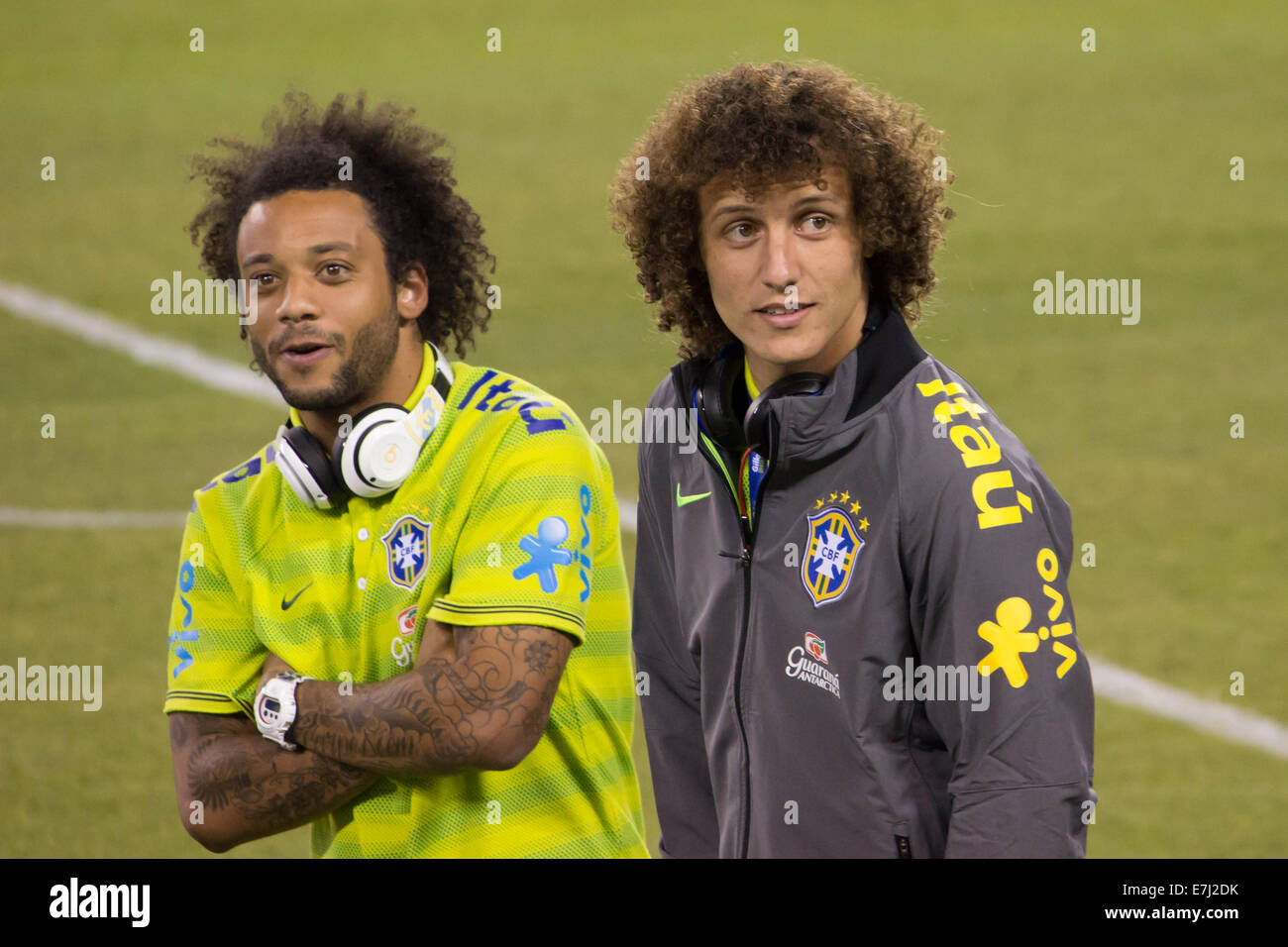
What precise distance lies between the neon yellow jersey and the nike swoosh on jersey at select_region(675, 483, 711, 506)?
191 mm

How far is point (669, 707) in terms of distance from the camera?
13.0 ft

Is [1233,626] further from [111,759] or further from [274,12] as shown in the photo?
[274,12]

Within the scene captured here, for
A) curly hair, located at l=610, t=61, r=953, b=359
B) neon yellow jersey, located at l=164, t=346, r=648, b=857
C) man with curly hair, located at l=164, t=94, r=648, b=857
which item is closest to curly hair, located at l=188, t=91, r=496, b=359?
man with curly hair, located at l=164, t=94, r=648, b=857

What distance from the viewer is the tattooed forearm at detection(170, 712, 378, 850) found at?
12.1ft

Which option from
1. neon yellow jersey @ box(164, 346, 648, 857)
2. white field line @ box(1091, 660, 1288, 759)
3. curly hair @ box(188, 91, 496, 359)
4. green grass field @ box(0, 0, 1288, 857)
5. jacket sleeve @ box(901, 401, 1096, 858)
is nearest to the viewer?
jacket sleeve @ box(901, 401, 1096, 858)

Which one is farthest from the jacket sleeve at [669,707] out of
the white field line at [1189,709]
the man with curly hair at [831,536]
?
the white field line at [1189,709]

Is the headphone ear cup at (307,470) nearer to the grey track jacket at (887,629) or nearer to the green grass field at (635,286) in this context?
the grey track jacket at (887,629)

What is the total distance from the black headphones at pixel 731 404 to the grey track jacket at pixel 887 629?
0.04 m

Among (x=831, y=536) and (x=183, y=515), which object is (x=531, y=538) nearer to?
(x=831, y=536)

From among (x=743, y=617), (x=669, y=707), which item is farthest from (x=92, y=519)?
(x=743, y=617)

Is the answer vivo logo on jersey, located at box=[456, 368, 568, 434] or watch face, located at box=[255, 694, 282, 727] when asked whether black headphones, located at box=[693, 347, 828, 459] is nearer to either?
vivo logo on jersey, located at box=[456, 368, 568, 434]

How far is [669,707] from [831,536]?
74 centimetres

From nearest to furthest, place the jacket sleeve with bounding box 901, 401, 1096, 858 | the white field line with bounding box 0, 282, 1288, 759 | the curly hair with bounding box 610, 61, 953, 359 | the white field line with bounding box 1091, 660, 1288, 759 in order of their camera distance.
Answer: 1. the jacket sleeve with bounding box 901, 401, 1096, 858
2. the curly hair with bounding box 610, 61, 953, 359
3. the white field line with bounding box 1091, 660, 1288, 759
4. the white field line with bounding box 0, 282, 1288, 759

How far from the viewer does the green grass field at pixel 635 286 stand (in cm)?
741
